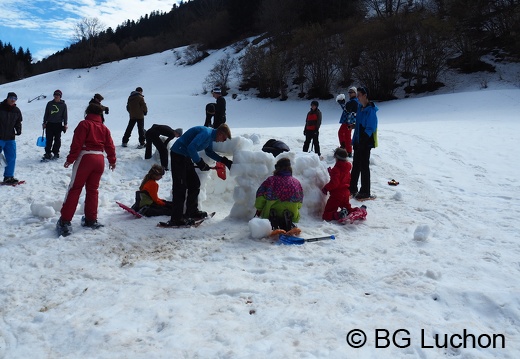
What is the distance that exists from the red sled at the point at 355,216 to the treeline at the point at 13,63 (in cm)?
7309

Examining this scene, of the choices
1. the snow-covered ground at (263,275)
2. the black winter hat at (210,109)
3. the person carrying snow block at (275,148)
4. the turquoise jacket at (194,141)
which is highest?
the black winter hat at (210,109)

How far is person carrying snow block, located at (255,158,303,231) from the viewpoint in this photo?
526 cm

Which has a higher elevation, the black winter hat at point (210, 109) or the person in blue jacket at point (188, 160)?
the black winter hat at point (210, 109)

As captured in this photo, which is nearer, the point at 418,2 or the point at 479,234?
the point at 479,234

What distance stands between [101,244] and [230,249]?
154 cm

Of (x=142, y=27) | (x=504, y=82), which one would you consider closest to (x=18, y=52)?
(x=142, y=27)

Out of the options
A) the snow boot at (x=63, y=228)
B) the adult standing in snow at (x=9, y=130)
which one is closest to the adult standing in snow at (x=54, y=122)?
the adult standing in snow at (x=9, y=130)

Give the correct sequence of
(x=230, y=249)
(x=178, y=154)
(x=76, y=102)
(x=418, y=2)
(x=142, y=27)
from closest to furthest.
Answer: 1. (x=230, y=249)
2. (x=178, y=154)
3. (x=76, y=102)
4. (x=418, y=2)
5. (x=142, y=27)

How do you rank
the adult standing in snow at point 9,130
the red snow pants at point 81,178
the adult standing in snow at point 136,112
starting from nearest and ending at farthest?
the red snow pants at point 81,178 < the adult standing in snow at point 9,130 < the adult standing in snow at point 136,112

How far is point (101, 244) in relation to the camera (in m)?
4.73

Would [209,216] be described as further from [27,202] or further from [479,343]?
[479,343]

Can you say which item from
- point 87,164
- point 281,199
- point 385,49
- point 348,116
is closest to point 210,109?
point 348,116

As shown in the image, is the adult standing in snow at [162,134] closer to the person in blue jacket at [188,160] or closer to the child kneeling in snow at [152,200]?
the child kneeling in snow at [152,200]

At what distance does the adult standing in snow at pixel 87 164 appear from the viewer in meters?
5.00
